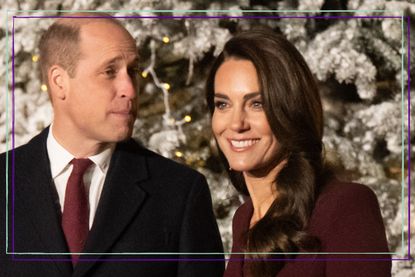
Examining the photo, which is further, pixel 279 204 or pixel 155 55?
pixel 155 55

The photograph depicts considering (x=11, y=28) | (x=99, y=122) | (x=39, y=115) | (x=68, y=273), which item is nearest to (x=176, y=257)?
(x=68, y=273)

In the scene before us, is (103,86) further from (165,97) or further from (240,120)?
(240,120)

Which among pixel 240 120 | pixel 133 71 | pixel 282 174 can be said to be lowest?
pixel 282 174

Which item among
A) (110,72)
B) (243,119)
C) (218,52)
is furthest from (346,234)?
(110,72)

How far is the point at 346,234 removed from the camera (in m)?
1.35

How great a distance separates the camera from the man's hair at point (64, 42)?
1532 mm

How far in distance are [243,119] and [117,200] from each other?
34cm

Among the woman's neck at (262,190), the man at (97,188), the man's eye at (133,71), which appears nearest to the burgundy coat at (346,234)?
the woman's neck at (262,190)

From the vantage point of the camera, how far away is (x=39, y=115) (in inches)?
62.8

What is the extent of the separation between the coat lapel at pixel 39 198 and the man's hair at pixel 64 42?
15 cm

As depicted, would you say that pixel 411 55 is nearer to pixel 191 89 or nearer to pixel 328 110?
pixel 328 110

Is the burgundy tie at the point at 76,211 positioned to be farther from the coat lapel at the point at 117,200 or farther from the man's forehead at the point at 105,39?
the man's forehead at the point at 105,39

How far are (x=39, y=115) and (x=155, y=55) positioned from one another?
0.95 ft

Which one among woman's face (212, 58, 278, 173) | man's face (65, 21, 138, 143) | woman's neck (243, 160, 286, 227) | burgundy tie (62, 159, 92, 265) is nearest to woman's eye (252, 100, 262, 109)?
woman's face (212, 58, 278, 173)
